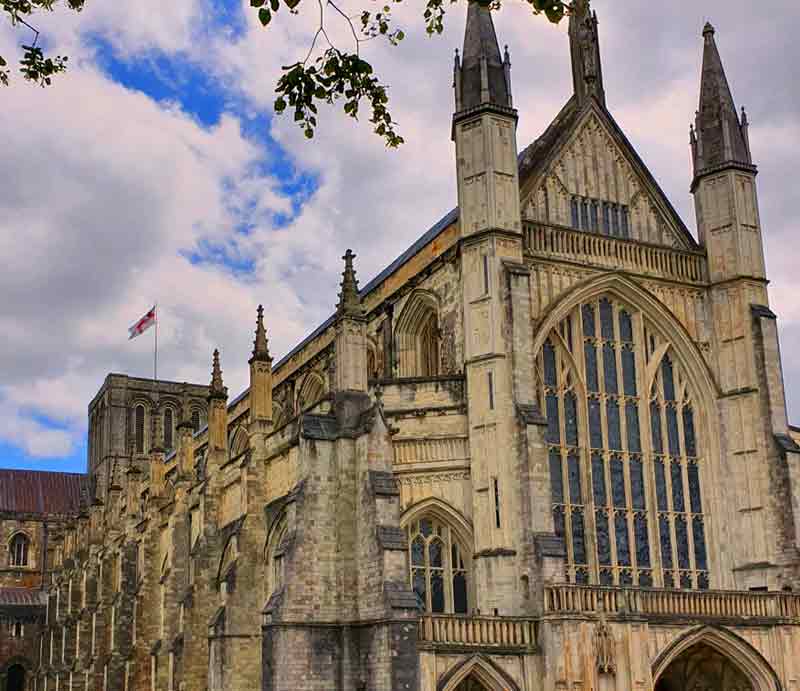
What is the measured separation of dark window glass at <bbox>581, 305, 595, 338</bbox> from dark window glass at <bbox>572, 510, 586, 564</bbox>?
17.7ft

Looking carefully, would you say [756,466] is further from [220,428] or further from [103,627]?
[103,627]

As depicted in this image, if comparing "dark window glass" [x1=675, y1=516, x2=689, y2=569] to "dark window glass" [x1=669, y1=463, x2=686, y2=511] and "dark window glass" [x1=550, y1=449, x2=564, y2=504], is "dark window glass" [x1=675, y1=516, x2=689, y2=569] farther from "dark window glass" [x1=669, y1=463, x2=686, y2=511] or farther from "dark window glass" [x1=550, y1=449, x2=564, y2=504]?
"dark window glass" [x1=550, y1=449, x2=564, y2=504]

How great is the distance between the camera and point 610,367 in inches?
1398

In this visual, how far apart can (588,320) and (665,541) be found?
22.3ft

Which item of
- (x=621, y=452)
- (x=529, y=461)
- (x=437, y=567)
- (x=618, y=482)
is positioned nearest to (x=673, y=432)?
(x=621, y=452)

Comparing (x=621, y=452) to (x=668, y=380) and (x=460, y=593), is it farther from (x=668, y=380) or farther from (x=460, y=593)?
(x=460, y=593)

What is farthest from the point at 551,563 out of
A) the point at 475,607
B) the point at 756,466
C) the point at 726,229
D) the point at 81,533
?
the point at 81,533

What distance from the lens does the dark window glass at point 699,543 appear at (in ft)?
115

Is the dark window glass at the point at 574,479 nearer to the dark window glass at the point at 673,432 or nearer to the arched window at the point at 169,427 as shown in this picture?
the dark window glass at the point at 673,432

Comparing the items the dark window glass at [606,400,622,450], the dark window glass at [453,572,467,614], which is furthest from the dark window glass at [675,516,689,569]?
the dark window glass at [453,572,467,614]

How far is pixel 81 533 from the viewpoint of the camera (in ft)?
209

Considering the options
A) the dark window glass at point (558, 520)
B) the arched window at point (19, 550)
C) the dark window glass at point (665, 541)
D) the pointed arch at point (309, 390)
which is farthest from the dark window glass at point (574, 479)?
the arched window at point (19, 550)

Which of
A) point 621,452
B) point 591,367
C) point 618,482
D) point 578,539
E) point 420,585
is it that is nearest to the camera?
point 420,585

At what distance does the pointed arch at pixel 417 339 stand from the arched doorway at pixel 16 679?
40.7 metres
